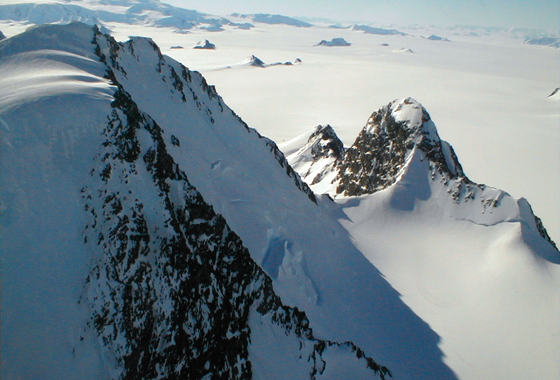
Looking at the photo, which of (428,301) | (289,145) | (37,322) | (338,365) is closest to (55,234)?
(37,322)

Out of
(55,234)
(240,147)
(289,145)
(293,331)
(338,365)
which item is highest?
(55,234)

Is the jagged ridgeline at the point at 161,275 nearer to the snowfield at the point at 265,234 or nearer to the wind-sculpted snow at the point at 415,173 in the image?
the snowfield at the point at 265,234

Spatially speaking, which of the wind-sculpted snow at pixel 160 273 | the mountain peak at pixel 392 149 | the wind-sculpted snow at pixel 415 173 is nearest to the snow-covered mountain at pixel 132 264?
the wind-sculpted snow at pixel 160 273

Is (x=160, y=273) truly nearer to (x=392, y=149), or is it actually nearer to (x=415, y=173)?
(x=415, y=173)

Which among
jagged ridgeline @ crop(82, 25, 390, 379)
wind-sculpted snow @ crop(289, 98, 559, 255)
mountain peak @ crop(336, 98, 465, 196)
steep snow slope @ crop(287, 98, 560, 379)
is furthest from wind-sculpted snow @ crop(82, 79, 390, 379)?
mountain peak @ crop(336, 98, 465, 196)

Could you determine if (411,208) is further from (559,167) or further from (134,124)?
(559,167)

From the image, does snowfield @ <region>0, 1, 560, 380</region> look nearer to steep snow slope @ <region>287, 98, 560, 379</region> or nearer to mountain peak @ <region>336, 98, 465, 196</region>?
steep snow slope @ <region>287, 98, 560, 379</region>
